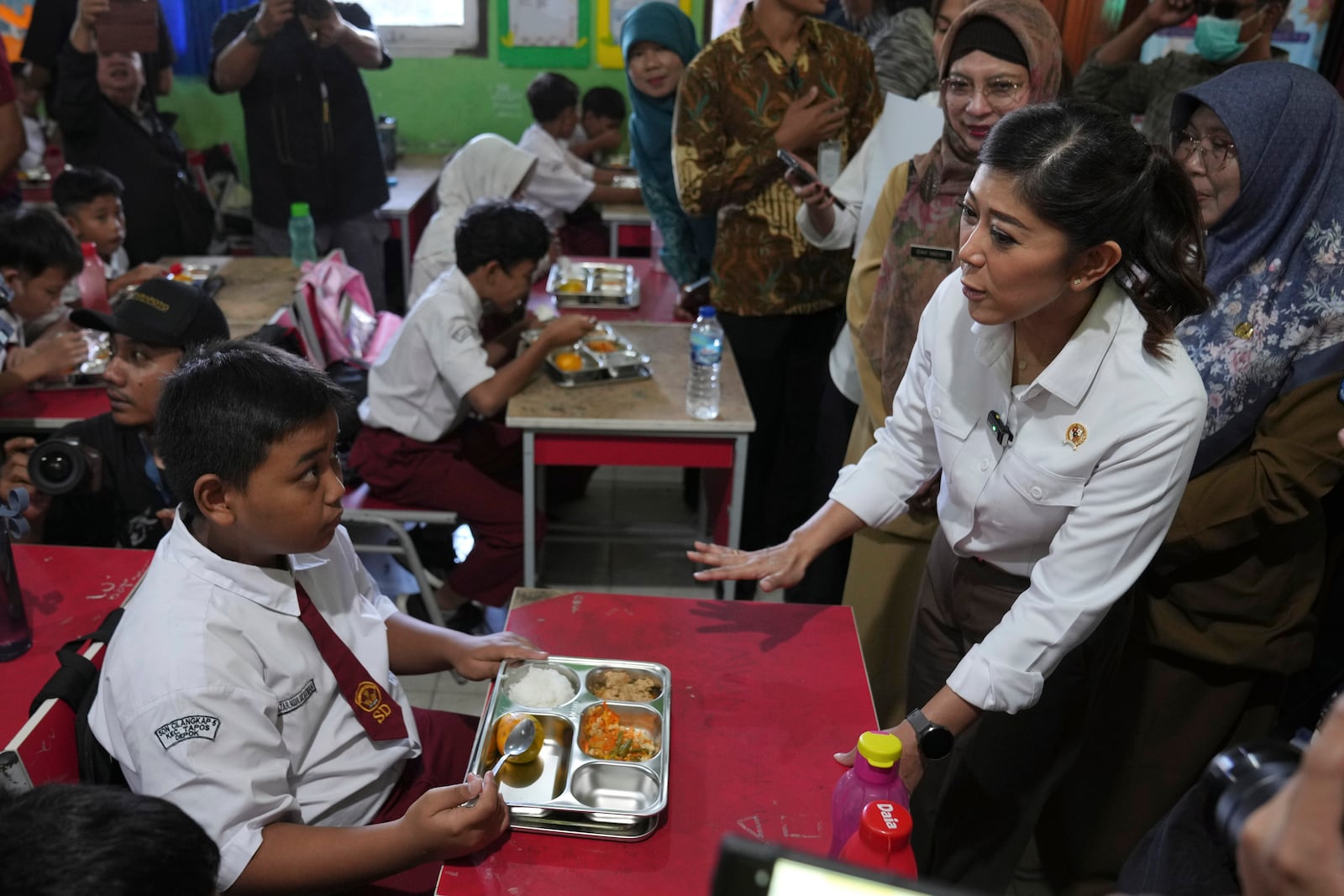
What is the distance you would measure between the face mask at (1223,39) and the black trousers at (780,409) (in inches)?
52.7

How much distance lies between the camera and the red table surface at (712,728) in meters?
1.26

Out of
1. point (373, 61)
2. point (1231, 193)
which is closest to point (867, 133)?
point (1231, 193)

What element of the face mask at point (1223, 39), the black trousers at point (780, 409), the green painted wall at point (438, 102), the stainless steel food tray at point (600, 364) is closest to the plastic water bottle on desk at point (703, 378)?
the stainless steel food tray at point (600, 364)

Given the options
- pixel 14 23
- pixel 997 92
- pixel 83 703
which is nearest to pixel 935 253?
pixel 997 92

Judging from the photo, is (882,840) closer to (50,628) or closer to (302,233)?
(50,628)

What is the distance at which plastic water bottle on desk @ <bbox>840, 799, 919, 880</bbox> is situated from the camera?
3.66ft

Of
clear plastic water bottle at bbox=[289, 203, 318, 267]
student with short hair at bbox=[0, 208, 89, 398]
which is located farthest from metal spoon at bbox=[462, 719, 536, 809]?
clear plastic water bottle at bbox=[289, 203, 318, 267]

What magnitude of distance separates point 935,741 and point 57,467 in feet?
5.67

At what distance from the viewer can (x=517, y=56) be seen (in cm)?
602

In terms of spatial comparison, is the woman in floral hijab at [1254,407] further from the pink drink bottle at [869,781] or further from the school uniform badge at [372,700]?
the school uniform badge at [372,700]

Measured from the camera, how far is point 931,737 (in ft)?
4.58

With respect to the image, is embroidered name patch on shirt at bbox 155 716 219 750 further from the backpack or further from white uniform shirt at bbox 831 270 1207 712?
white uniform shirt at bbox 831 270 1207 712

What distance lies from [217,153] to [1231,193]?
17.5ft

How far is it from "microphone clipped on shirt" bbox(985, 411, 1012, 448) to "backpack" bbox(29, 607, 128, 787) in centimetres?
132
